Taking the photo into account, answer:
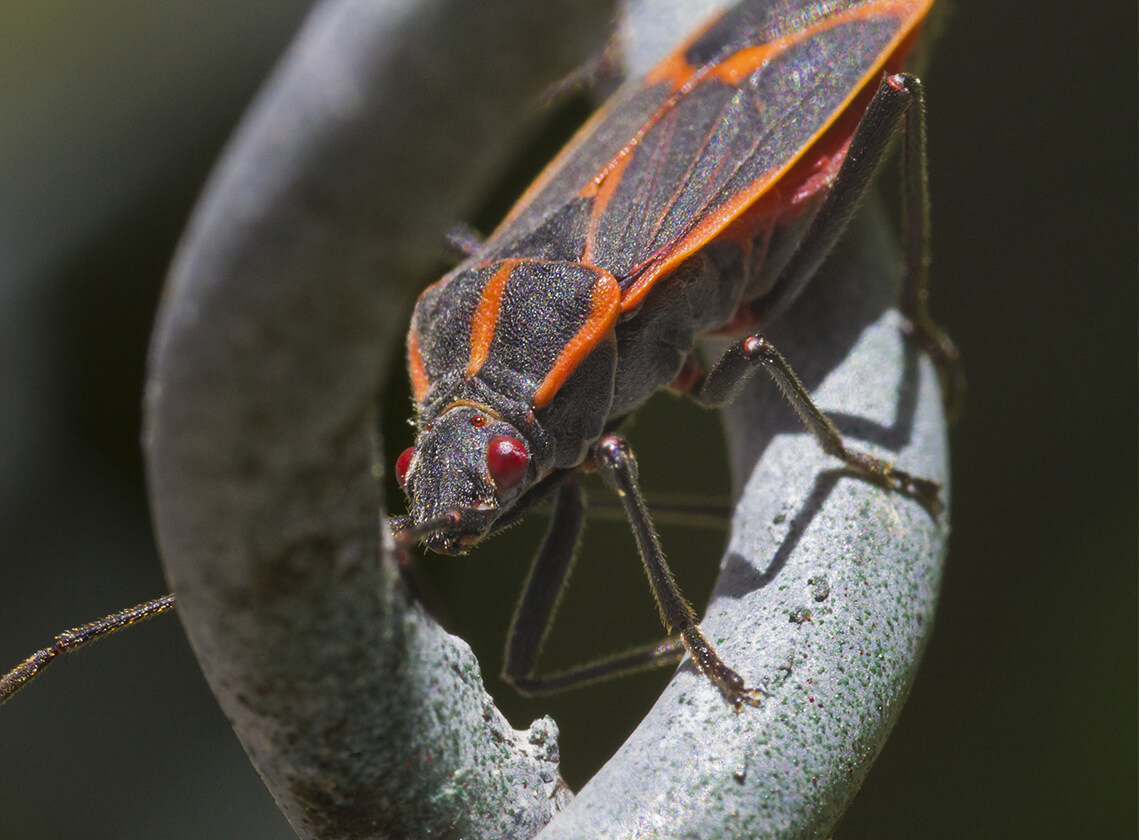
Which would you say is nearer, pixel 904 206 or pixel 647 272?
pixel 647 272

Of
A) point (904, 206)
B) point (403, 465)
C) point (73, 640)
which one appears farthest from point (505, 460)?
point (904, 206)

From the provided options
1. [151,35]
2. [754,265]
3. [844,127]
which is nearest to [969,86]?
[844,127]

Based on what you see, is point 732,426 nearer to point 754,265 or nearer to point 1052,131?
point 754,265

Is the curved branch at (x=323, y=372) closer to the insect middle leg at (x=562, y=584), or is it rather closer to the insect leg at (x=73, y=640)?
the insect leg at (x=73, y=640)

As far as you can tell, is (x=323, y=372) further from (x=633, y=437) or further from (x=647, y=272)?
(x=633, y=437)

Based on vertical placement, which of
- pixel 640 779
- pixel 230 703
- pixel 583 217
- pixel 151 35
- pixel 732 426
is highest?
pixel 151 35

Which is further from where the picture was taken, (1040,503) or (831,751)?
(1040,503)

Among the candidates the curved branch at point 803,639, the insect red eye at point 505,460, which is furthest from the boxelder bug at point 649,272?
the curved branch at point 803,639

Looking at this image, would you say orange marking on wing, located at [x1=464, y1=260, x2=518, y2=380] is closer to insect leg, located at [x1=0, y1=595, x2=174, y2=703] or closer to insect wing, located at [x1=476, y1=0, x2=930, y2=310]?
insect wing, located at [x1=476, y1=0, x2=930, y2=310]
